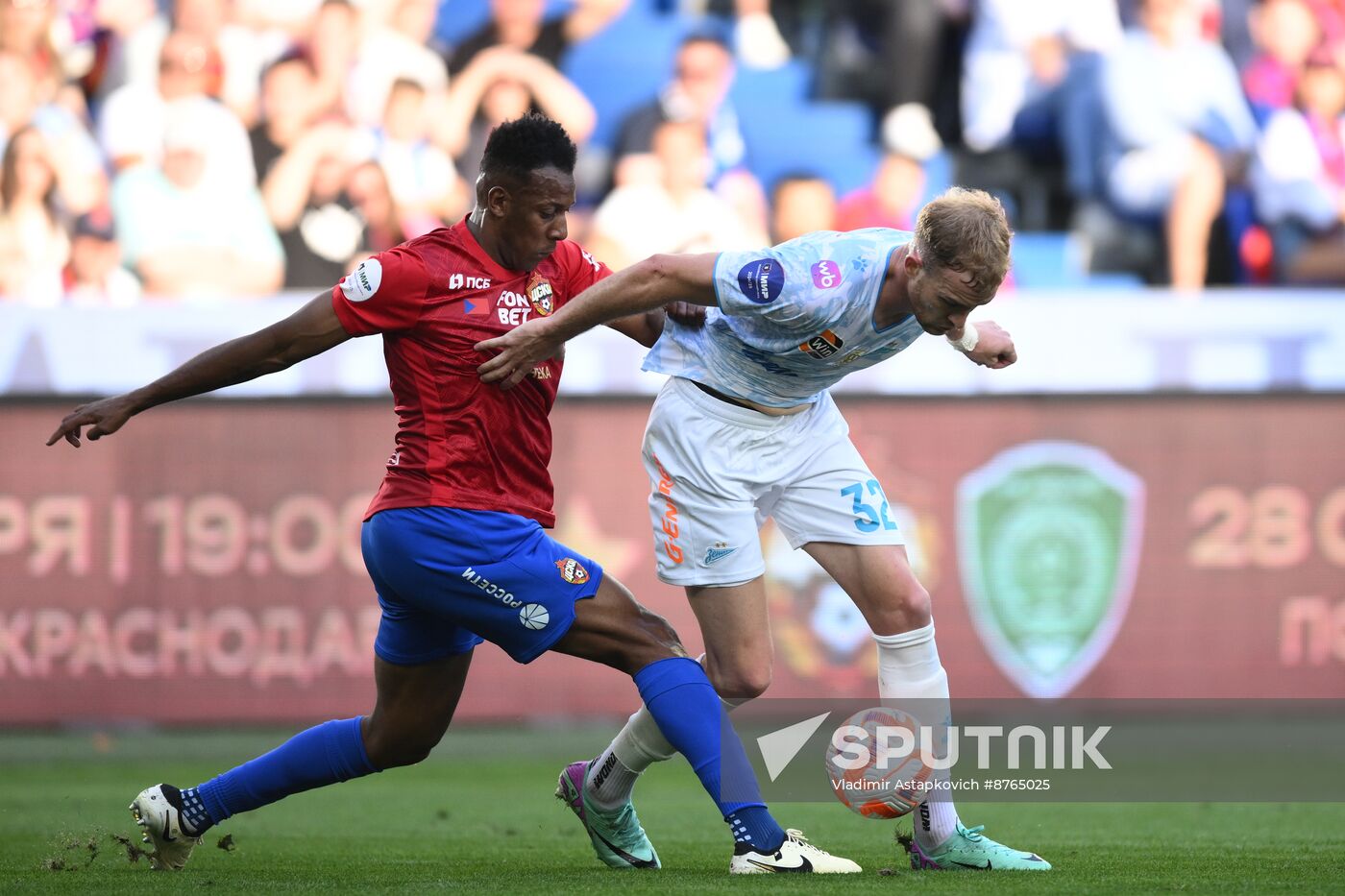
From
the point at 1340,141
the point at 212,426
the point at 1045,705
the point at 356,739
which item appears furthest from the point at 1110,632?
the point at 356,739

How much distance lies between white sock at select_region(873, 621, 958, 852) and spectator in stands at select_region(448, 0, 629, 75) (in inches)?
355

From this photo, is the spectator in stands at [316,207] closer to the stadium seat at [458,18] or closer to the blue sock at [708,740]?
the stadium seat at [458,18]

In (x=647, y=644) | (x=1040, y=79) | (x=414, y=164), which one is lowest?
(x=647, y=644)

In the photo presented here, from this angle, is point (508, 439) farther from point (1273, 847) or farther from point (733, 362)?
point (1273, 847)

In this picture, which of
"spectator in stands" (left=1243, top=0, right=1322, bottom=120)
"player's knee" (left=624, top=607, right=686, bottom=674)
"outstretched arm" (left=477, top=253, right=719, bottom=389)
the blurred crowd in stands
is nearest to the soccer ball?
"player's knee" (left=624, top=607, right=686, bottom=674)

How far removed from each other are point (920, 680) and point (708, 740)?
0.72m

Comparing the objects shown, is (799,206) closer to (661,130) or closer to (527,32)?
(661,130)

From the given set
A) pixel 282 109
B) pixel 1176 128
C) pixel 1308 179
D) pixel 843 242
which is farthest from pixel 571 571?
pixel 1308 179

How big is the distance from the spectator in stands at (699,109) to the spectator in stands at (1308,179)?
13.3 ft

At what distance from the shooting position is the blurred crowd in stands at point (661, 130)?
12.4 m

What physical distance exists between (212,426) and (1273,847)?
7.44m

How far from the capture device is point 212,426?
11.1m

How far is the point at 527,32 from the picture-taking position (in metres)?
13.3

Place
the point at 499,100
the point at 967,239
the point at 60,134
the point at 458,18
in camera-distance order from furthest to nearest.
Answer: the point at 458,18 → the point at 499,100 → the point at 60,134 → the point at 967,239
